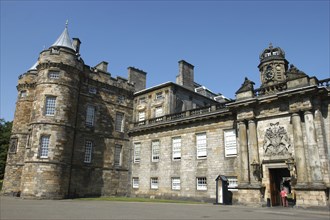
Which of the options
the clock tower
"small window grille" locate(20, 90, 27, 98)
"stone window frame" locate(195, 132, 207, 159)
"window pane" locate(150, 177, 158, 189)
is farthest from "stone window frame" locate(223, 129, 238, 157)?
"small window grille" locate(20, 90, 27, 98)

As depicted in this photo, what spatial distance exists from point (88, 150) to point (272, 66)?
2581cm

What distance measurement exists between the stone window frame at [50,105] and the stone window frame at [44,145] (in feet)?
7.12

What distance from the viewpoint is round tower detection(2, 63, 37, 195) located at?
28219 millimetres

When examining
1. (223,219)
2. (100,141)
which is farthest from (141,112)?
(223,219)

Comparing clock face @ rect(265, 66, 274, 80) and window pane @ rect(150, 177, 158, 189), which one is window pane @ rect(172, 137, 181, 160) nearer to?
window pane @ rect(150, 177, 158, 189)

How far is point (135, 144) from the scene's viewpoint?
3117cm

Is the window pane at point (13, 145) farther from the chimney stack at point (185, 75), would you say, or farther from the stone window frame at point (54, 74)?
the chimney stack at point (185, 75)

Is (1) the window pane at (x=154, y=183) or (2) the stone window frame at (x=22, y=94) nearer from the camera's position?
(1) the window pane at (x=154, y=183)

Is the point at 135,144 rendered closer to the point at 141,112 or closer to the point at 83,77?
the point at 141,112

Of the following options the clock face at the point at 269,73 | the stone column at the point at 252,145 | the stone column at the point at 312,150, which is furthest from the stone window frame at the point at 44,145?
the clock face at the point at 269,73

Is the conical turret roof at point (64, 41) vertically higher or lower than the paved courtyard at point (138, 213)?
higher

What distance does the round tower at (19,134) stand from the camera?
28.2m

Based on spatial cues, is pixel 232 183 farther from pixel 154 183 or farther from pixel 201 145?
pixel 154 183

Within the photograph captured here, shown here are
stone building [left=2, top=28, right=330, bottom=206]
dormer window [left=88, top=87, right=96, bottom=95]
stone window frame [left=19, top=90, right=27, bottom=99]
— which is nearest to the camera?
stone building [left=2, top=28, right=330, bottom=206]
